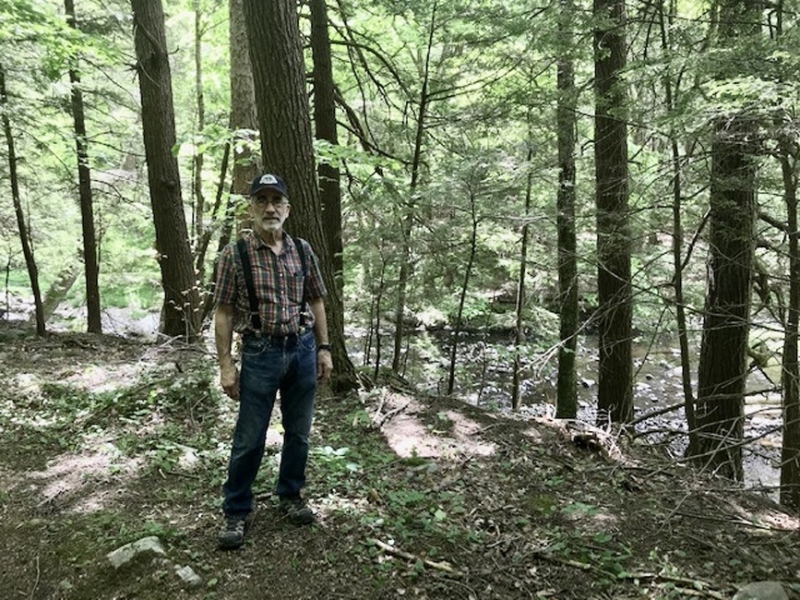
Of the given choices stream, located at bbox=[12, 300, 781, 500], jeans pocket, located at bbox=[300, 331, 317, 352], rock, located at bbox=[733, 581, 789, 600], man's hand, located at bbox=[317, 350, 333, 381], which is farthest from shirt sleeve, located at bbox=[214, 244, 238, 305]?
stream, located at bbox=[12, 300, 781, 500]

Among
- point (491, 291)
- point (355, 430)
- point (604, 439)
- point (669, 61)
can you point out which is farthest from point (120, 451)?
point (491, 291)

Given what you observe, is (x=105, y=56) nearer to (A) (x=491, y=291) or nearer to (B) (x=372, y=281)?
(B) (x=372, y=281)

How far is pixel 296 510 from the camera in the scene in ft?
10.9

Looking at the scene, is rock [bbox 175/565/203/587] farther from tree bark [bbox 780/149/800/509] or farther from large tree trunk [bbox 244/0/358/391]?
tree bark [bbox 780/149/800/509]

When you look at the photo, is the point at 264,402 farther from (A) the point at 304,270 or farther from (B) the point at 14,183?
(B) the point at 14,183

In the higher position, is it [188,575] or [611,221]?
[611,221]

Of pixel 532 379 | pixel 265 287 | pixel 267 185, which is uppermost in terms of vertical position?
pixel 267 185

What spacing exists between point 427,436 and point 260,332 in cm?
238

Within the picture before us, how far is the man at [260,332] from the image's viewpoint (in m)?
3.02

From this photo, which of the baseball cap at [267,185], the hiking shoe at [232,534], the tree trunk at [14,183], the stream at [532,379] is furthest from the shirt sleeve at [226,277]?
the stream at [532,379]

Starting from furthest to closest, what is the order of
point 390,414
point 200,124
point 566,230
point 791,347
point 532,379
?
point 200,124 → point 532,379 → point 566,230 → point 390,414 → point 791,347

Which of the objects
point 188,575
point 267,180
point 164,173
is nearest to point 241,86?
point 164,173

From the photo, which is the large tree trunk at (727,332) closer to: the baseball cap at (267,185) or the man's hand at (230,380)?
the baseball cap at (267,185)

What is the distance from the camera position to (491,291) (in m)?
17.3
